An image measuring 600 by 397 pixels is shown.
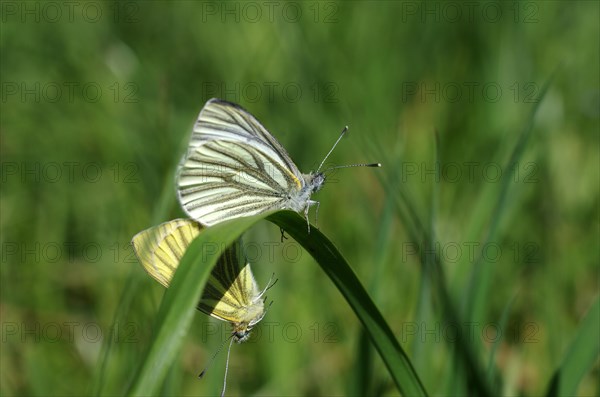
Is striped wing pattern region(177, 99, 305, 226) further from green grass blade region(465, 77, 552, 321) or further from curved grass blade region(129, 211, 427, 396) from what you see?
curved grass blade region(129, 211, 427, 396)

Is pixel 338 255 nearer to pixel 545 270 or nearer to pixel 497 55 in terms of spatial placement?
pixel 545 270

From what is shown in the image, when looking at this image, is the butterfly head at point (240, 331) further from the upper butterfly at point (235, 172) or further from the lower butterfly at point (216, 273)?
the upper butterfly at point (235, 172)

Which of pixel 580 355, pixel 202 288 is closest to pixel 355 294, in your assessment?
pixel 202 288

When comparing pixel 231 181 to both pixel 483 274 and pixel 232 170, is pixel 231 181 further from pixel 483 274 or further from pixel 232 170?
pixel 483 274

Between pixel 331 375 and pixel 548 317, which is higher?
pixel 548 317

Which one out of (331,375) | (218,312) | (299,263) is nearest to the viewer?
(218,312)

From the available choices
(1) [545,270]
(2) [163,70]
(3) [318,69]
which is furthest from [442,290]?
(2) [163,70]
